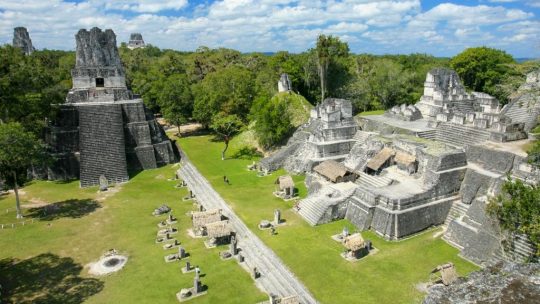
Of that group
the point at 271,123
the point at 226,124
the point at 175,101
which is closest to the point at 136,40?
the point at 175,101

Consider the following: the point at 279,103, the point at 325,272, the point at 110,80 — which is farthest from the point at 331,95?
the point at 325,272

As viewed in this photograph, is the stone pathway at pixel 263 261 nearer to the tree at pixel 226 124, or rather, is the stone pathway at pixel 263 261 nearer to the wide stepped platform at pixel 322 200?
the wide stepped platform at pixel 322 200

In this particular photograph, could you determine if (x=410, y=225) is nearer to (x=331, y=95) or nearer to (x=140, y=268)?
(x=140, y=268)

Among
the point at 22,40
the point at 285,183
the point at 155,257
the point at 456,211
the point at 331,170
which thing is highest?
the point at 22,40

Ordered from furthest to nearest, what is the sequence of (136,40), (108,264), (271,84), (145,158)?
(136,40), (271,84), (145,158), (108,264)

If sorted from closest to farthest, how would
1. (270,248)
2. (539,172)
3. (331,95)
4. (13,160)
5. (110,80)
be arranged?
(539,172), (270,248), (13,160), (110,80), (331,95)

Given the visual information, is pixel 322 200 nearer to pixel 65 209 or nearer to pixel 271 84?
pixel 65 209

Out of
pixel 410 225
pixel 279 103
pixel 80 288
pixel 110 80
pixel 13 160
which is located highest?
pixel 110 80
